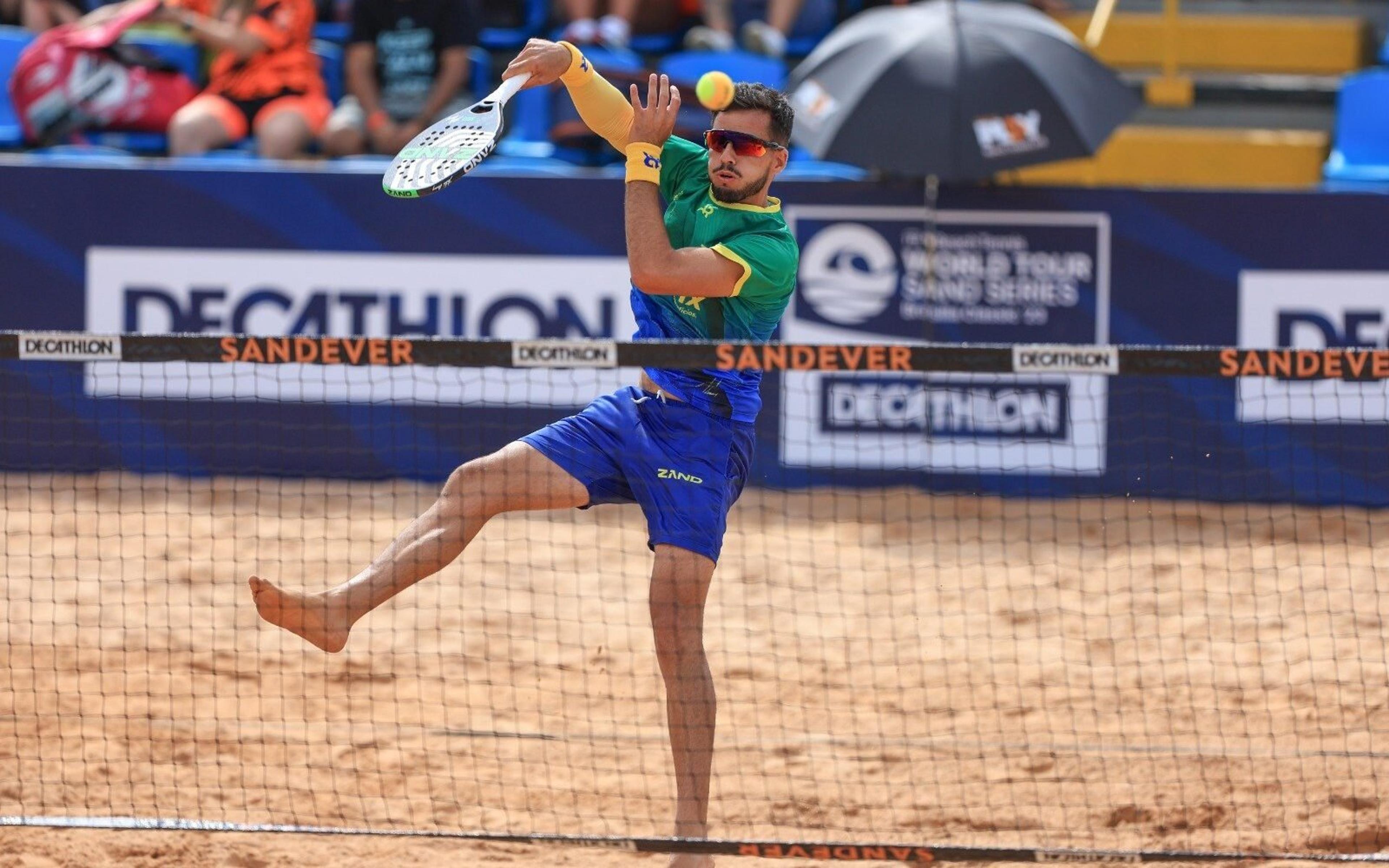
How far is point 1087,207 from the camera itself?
9.01m

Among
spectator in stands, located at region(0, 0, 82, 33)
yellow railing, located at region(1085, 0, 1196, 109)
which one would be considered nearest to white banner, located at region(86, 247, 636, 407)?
spectator in stands, located at region(0, 0, 82, 33)

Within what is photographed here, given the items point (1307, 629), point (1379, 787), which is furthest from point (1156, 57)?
point (1379, 787)

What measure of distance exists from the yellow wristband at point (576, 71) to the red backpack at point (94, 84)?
254 inches

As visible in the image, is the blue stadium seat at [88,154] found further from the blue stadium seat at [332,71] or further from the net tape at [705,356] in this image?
the net tape at [705,356]

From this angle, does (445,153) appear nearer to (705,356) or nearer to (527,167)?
(705,356)

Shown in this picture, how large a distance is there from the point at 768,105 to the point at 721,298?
1.79 feet

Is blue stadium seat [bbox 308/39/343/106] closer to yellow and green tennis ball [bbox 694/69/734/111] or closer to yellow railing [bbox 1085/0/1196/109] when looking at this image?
yellow railing [bbox 1085/0/1196/109]

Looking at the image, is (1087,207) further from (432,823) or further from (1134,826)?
(432,823)

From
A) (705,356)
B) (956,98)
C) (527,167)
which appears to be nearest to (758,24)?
(527,167)

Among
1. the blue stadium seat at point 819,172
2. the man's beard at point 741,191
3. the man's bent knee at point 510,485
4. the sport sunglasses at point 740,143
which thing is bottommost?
the man's bent knee at point 510,485

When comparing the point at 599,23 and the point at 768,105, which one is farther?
the point at 599,23

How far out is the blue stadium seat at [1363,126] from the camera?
33.1 feet

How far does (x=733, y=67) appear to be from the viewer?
10.6 m

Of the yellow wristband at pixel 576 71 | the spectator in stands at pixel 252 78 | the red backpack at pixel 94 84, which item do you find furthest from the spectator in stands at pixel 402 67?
the yellow wristband at pixel 576 71
